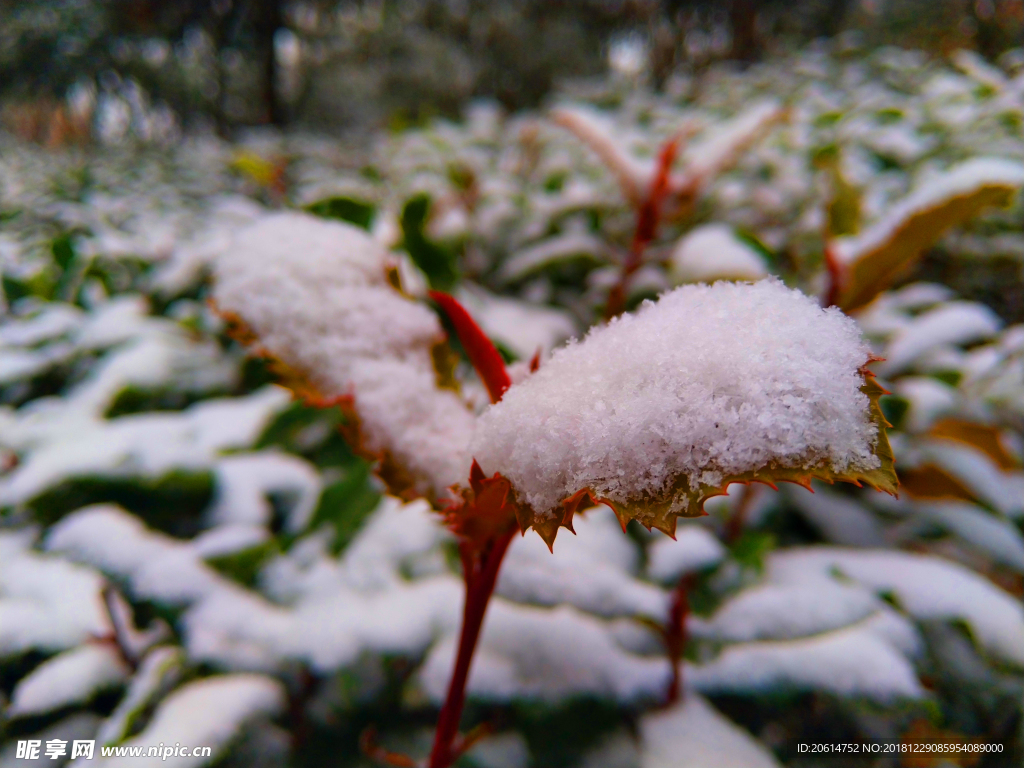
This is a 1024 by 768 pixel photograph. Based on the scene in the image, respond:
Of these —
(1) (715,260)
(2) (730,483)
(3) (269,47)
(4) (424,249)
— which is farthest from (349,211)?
(3) (269,47)

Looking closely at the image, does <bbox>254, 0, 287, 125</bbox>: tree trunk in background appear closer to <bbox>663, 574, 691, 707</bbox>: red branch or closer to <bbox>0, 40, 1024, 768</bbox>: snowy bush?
<bbox>0, 40, 1024, 768</bbox>: snowy bush

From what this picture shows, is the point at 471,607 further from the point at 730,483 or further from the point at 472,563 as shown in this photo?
the point at 730,483

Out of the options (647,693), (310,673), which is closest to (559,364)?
(647,693)

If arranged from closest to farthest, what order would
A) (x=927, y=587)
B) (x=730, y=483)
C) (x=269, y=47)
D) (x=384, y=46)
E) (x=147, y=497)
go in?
(x=730, y=483)
(x=927, y=587)
(x=147, y=497)
(x=269, y=47)
(x=384, y=46)

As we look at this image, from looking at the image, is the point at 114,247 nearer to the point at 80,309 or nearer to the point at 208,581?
the point at 80,309

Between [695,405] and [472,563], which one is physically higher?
[695,405]
